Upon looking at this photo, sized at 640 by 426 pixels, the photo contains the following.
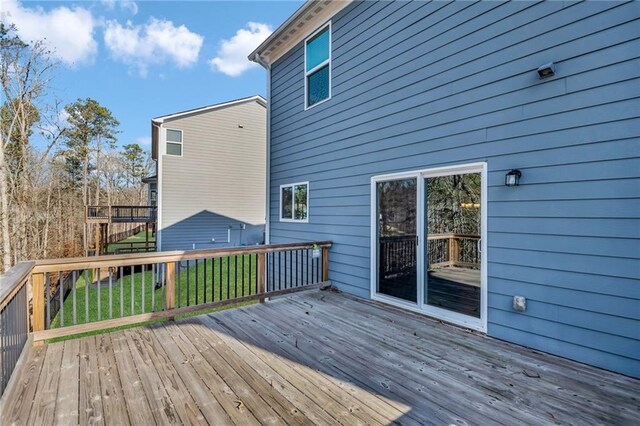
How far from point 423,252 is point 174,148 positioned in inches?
433

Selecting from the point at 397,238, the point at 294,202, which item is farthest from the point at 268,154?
the point at 397,238

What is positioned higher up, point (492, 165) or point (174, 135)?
point (174, 135)

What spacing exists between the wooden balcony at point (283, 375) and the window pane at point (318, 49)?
4.22 metres

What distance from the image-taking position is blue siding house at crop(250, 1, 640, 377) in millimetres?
2432

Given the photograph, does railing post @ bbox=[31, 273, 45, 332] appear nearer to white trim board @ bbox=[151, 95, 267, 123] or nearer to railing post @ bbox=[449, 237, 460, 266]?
railing post @ bbox=[449, 237, 460, 266]

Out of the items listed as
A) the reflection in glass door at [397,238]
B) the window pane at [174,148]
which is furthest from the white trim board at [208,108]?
the reflection in glass door at [397,238]

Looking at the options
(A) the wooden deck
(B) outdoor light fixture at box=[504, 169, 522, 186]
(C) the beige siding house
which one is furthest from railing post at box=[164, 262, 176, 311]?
(C) the beige siding house

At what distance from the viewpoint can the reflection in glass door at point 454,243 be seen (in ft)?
11.2

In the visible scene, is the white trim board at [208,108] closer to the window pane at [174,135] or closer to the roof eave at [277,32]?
the window pane at [174,135]

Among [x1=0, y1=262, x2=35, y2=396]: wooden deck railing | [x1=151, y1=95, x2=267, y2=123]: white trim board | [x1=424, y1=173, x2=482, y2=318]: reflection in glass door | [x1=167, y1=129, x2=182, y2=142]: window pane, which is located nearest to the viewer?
[x1=0, y1=262, x2=35, y2=396]: wooden deck railing

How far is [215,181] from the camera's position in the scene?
12.8m

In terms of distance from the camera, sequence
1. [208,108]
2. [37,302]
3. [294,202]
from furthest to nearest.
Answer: [208,108] < [294,202] < [37,302]

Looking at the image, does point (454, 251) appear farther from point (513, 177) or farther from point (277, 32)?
point (277, 32)

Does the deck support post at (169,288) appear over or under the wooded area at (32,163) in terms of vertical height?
under
